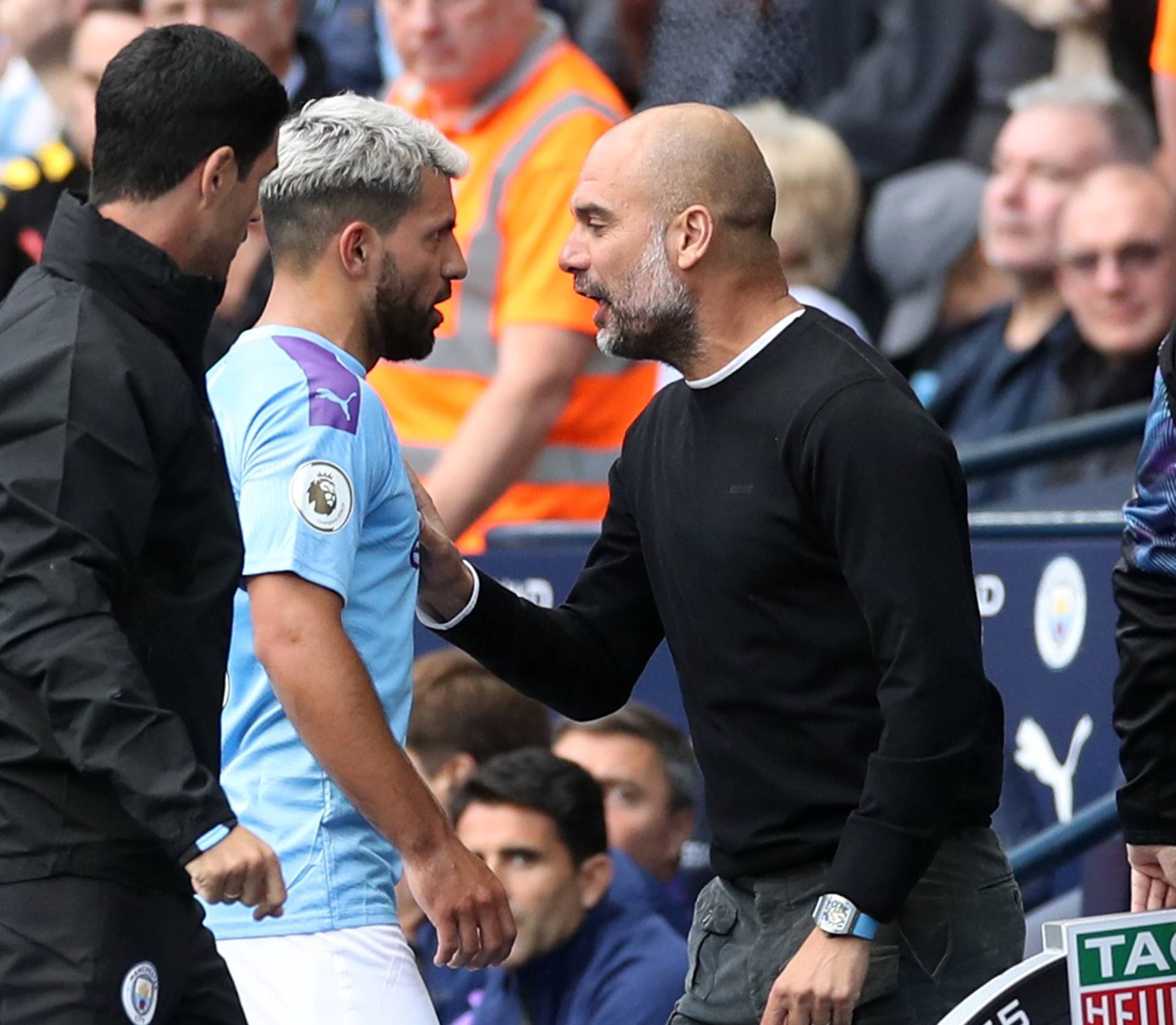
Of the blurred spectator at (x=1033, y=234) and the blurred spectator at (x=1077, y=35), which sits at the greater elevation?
the blurred spectator at (x=1077, y=35)

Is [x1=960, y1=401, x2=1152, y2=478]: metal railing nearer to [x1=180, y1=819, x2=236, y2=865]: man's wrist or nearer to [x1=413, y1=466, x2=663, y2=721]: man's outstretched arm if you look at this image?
[x1=413, y1=466, x2=663, y2=721]: man's outstretched arm

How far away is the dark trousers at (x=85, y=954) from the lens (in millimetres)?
3162

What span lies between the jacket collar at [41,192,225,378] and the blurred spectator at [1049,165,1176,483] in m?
3.55

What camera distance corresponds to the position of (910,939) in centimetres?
348

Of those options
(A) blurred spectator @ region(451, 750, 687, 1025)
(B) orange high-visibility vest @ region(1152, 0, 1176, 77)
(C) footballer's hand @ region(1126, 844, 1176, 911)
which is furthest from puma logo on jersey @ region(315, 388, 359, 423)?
(B) orange high-visibility vest @ region(1152, 0, 1176, 77)

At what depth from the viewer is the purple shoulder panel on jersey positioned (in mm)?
3621

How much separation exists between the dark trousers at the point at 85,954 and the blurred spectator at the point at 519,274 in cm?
279

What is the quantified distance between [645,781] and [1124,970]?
8.40ft

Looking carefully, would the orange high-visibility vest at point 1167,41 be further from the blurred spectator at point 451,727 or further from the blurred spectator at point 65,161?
the blurred spectator at point 65,161

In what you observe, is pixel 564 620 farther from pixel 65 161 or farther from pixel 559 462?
pixel 65 161

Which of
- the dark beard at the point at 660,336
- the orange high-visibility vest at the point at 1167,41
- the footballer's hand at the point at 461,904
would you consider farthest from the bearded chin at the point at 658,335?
the orange high-visibility vest at the point at 1167,41

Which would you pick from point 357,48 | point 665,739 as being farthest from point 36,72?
point 665,739

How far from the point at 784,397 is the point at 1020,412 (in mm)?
3675

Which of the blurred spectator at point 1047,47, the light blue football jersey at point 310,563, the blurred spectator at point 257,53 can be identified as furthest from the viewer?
the blurred spectator at point 1047,47
